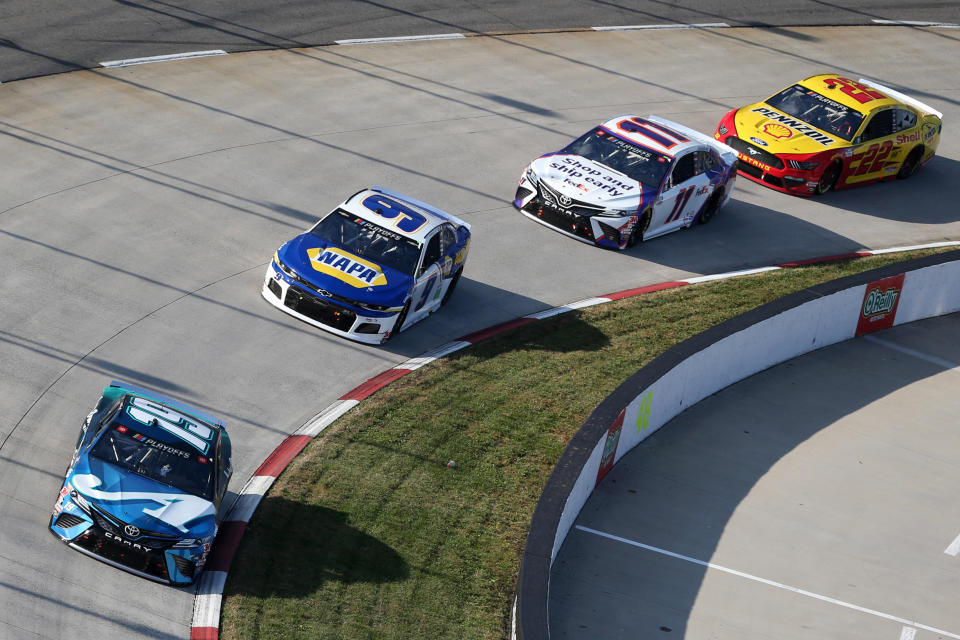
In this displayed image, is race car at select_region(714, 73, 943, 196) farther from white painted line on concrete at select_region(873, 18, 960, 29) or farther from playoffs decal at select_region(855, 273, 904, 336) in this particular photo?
white painted line on concrete at select_region(873, 18, 960, 29)

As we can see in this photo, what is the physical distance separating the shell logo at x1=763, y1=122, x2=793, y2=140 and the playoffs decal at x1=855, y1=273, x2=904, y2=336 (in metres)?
4.67

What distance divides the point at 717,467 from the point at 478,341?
367 cm

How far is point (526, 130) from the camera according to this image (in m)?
22.5

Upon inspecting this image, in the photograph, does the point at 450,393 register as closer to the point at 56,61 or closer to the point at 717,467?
the point at 717,467

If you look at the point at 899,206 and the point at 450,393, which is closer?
the point at 450,393

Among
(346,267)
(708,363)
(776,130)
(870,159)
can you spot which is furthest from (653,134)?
(346,267)

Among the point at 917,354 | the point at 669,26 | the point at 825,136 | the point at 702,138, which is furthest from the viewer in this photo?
the point at 669,26

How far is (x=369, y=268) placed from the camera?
15500 mm

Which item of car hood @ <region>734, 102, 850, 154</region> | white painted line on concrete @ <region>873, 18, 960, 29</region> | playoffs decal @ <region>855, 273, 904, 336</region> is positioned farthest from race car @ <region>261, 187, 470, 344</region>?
white painted line on concrete @ <region>873, 18, 960, 29</region>

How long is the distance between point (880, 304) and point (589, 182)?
5.02 m

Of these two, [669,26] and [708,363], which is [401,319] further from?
[669,26]

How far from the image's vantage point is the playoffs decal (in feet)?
59.0

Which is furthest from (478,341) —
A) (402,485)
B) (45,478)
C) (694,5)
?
(694,5)

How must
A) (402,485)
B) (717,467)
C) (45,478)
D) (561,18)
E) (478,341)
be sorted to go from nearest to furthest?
(45,478)
(402,485)
(717,467)
(478,341)
(561,18)
